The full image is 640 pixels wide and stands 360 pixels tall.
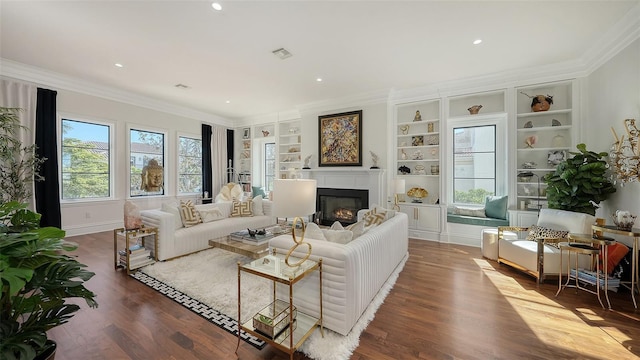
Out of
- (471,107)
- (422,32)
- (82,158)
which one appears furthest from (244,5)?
(82,158)

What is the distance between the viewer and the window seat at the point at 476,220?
4194mm

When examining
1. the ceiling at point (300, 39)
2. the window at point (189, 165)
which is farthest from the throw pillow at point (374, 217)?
the window at point (189, 165)

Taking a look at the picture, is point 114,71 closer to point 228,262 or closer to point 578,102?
point 228,262

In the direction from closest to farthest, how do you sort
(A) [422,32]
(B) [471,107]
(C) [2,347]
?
(C) [2,347] < (A) [422,32] < (B) [471,107]

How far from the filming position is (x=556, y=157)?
404 cm

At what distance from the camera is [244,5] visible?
2.51 meters

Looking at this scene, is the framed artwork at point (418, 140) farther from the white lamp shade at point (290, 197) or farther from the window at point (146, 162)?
the window at point (146, 162)

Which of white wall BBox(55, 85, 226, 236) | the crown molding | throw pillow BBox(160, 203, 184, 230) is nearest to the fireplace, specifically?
throw pillow BBox(160, 203, 184, 230)

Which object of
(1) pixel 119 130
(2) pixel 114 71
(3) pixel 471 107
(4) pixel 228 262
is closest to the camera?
(4) pixel 228 262

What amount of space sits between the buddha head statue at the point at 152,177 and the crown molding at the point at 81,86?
4.45ft

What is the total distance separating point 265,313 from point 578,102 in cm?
533

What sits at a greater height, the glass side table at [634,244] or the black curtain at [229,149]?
the black curtain at [229,149]

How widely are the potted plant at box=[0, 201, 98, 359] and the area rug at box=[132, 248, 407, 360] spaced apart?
1.12 m

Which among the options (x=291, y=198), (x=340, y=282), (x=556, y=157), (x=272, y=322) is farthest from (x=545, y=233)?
(x=272, y=322)
